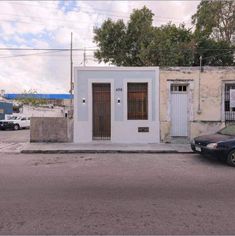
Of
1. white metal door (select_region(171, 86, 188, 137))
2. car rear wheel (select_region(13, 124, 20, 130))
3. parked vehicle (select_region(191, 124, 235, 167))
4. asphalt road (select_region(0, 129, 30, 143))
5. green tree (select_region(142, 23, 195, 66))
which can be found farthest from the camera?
car rear wheel (select_region(13, 124, 20, 130))

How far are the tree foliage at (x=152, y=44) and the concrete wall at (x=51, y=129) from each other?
16087mm

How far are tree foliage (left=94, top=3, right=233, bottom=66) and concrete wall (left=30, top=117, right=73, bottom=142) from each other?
633 inches

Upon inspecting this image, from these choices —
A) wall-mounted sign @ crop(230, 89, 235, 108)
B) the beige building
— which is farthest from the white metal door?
wall-mounted sign @ crop(230, 89, 235, 108)

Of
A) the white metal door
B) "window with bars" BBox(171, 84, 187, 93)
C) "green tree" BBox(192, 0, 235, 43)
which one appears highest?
"green tree" BBox(192, 0, 235, 43)

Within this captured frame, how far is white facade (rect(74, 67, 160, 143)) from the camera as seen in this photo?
16953mm

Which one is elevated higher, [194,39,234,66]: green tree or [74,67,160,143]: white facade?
[194,39,234,66]: green tree

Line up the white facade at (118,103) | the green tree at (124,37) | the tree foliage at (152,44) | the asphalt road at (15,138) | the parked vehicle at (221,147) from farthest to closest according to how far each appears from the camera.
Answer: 1. the green tree at (124,37)
2. the tree foliage at (152,44)
3. the asphalt road at (15,138)
4. the white facade at (118,103)
5. the parked vehicle at (221,147)

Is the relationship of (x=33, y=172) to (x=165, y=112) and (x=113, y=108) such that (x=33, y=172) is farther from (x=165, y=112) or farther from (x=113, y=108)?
(x=165, y=112)

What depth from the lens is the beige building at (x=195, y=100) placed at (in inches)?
680

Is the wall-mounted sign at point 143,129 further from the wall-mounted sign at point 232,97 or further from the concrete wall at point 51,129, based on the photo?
the wall-mounted sign at point 232,97

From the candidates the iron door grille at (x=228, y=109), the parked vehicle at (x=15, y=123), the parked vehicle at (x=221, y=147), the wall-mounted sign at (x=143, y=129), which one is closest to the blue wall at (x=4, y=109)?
the parked vehicle at (x=15, y=123)

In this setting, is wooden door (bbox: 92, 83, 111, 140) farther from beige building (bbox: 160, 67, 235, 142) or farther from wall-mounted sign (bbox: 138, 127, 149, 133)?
beige building (bbox: 160, 67, 235, 142)

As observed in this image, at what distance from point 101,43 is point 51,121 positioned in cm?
2031

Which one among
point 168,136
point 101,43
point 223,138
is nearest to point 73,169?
point 223,138
